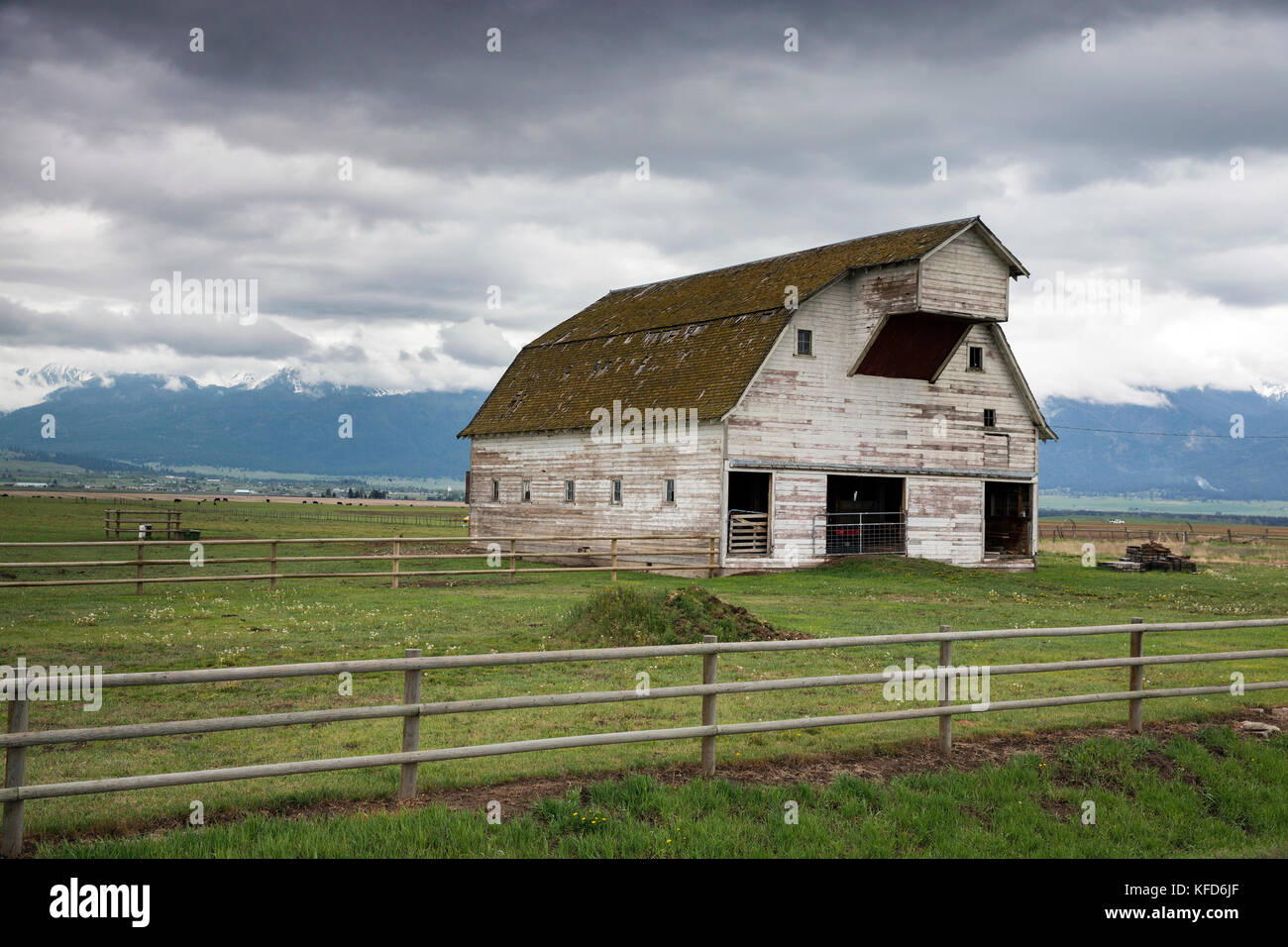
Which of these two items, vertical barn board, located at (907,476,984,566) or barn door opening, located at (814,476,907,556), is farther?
vertical barn board, located at (907,476,984,566)

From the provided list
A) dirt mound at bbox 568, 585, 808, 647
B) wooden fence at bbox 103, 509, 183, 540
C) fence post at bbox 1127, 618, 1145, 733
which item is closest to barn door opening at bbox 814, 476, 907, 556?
dirt mound at bbox 568, 585, 808, 647

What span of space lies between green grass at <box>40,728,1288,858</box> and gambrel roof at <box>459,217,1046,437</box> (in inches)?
847

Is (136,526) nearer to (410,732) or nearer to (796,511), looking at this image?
(796,511)

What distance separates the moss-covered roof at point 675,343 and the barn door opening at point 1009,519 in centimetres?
996

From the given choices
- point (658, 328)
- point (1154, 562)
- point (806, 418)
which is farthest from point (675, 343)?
point (1154, 562)

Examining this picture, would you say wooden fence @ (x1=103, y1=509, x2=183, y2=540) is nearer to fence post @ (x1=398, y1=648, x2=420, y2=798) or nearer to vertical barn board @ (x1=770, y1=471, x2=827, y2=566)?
vertical barn board @ (x1=770, y1=471, x2=827, y2=566)

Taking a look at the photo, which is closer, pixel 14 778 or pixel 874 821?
pixel 14 778

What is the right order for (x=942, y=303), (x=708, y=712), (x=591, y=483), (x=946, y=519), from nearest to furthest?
1. (x=708, y=712)
2. (x=942, y=303)
3. (x=946, y=519)
4. (x=591, y=483)

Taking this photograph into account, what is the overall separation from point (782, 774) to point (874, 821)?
1313 mm

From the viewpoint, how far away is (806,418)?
33.1 meters

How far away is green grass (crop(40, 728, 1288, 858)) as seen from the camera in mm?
7777
